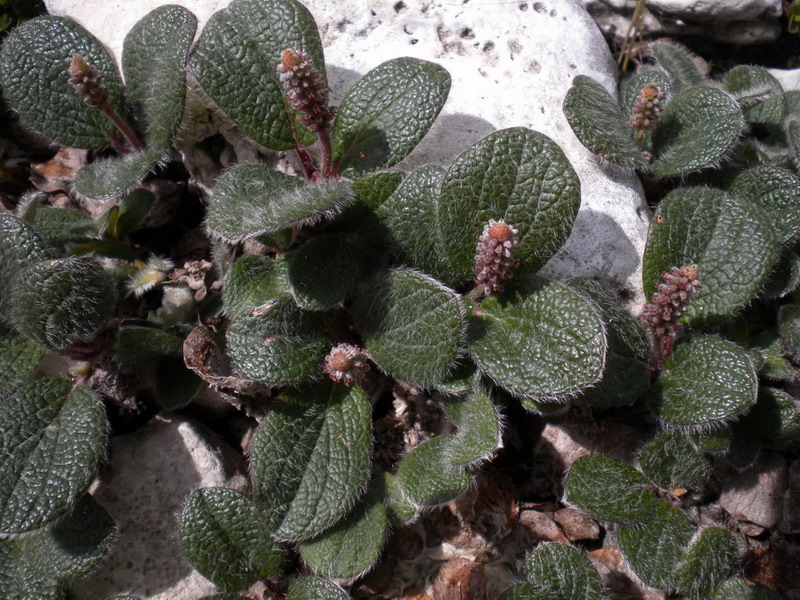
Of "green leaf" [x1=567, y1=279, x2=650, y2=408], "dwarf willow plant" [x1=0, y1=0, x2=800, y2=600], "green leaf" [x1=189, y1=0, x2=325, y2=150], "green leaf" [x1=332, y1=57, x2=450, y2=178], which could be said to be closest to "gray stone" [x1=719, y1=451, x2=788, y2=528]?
"dwarf willow plant" [x1=0, y1=0, x2=800, y2=600]

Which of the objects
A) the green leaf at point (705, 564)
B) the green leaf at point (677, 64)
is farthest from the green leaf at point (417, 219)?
the green leaf at point (677, 64)

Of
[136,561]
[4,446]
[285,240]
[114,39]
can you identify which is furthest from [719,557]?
[114,39]

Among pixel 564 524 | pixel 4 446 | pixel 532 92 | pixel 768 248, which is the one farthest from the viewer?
pixel 532 92

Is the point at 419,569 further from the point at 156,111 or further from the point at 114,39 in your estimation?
the point at 114,39

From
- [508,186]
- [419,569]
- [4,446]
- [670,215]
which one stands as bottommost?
[419,569]

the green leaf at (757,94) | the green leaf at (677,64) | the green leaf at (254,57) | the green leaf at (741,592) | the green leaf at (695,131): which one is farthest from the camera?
the green leaf at (677,64)

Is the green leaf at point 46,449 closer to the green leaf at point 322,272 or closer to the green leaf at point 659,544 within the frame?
the green leaf at point 322,272

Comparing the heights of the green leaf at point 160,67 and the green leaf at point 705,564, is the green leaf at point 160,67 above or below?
above
